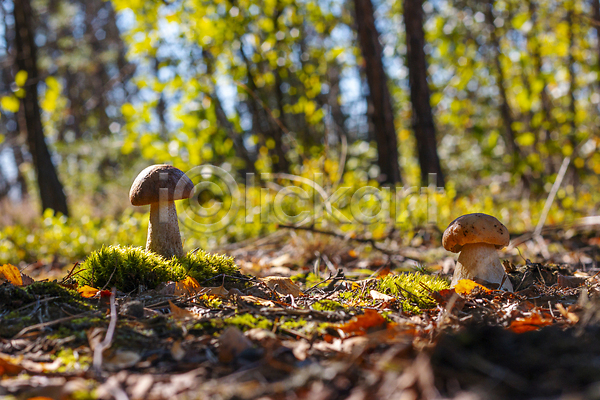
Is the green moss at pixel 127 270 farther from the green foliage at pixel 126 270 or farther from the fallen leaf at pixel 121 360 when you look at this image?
the fallen leaf at pixel 121 360

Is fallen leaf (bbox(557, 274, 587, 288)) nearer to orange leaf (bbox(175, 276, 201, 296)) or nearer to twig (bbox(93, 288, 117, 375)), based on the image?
orange leaf (bbox(175, 276, 201, 296))

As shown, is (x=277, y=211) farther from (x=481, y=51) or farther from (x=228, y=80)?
(x=481, y=51)

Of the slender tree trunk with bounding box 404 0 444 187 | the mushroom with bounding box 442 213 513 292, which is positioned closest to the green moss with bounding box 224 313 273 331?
the mushroom with bounding box 442 213 513 292

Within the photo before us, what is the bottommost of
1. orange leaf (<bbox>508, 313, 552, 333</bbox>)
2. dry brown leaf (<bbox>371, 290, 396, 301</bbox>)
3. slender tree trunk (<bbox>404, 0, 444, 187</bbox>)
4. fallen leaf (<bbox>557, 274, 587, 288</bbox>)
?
fallen leaf (<bbox>557, 274, 587, 288</bbox>)

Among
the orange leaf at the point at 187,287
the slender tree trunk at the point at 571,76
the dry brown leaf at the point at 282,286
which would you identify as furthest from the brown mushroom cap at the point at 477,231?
the slender tree trunk at the point at 571,76

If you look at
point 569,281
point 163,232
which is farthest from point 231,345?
point 569,281

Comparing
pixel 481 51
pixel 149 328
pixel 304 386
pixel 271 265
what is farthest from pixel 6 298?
pixel 481 51

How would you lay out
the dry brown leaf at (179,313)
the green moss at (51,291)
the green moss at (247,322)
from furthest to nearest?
the green moss at (51,291) → the dry brown leaf at (179,313) → the green moss at (247,322)
